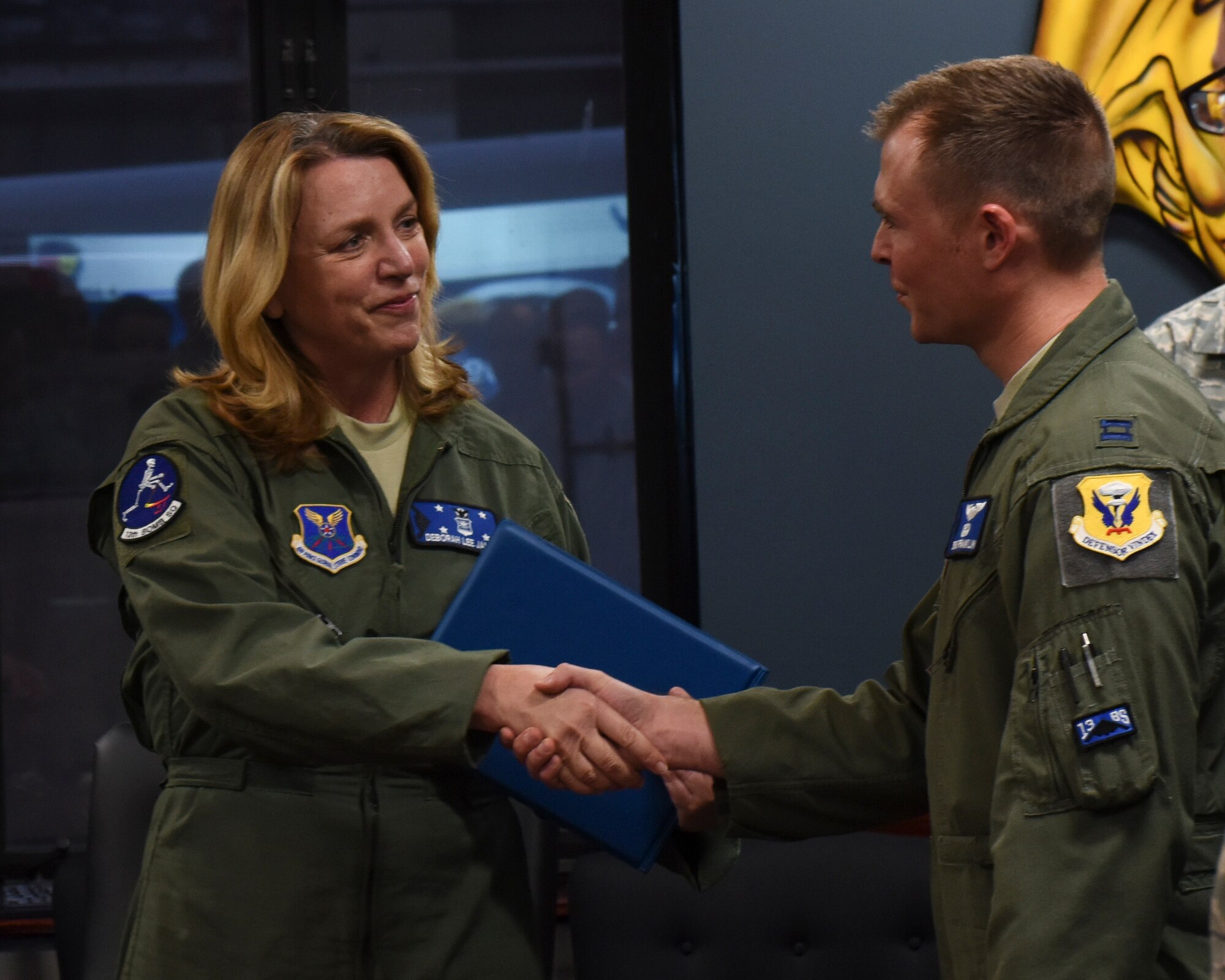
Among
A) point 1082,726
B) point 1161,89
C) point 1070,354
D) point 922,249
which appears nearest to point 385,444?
point 922,249

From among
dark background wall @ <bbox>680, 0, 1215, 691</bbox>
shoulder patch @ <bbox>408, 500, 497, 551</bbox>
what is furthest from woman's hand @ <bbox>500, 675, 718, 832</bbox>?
dark background wall @ <bbox>680, 0, 1215, 691</bbox>

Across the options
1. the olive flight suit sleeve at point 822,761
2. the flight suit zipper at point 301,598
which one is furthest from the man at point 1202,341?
the flight suit zipper at point 301,598

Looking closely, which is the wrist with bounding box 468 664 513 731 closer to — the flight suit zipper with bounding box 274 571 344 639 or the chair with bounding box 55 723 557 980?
the flight suit zipper with bounding box 274 571 344 639

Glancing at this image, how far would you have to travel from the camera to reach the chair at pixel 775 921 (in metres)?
2.27

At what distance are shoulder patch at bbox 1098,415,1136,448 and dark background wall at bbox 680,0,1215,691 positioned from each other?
5.25 ft

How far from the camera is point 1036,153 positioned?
1.43m

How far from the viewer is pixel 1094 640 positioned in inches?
46.3

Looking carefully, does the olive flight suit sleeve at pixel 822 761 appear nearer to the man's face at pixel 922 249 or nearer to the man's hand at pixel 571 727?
the man's hand at pixel 571 727

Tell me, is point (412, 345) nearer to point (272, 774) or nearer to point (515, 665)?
point (515, 665)

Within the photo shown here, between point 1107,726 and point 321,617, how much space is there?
0.89 meters

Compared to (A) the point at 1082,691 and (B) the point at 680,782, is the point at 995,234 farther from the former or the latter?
(B) the point at 680,782

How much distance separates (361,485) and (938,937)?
0.83 m

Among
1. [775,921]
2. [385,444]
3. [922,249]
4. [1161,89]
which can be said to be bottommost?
[775,921]

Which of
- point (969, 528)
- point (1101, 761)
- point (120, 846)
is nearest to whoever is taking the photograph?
point (1101, 761)
